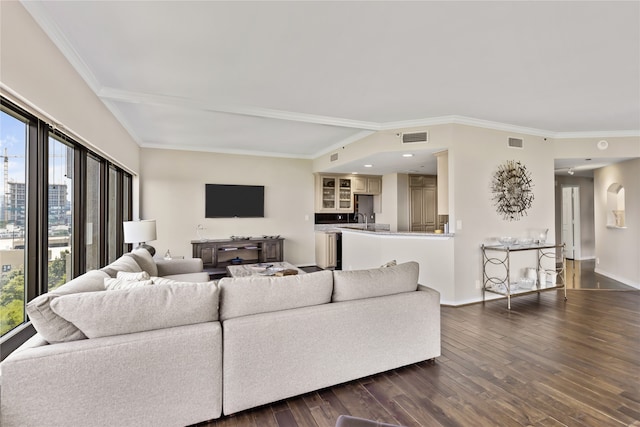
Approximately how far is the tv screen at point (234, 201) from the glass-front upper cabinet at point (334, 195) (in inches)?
55.1

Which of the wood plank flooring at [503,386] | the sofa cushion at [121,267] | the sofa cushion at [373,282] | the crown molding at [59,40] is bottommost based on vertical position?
the wood plank flooring at [503,386]

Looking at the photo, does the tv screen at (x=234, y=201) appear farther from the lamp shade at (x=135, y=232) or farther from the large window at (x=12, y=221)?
the large window at (x=12, y=221)

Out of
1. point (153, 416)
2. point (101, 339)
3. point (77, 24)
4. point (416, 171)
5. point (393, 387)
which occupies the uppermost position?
point (77, 24)

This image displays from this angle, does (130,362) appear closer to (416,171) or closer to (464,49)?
(464,49)

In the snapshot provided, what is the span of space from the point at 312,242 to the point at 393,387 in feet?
16.1

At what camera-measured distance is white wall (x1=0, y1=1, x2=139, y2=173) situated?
166 centimetres

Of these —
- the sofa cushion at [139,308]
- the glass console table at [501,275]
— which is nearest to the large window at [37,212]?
the sofa cushion at [139,308]

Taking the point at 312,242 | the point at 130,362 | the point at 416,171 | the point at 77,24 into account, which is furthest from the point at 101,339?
the point at 416,171

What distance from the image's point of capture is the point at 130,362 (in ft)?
5.20

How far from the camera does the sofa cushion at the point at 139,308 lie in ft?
5.16

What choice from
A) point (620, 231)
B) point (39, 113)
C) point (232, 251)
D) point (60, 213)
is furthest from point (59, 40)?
point (620, 231)

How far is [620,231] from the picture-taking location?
5.45 metres

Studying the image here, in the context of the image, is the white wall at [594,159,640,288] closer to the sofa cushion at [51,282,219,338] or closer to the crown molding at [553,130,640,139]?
the crown molding at [553,130,640,139]

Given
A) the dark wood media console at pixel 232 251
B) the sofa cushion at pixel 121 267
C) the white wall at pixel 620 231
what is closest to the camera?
the sofa cushion at pixel 121 267
